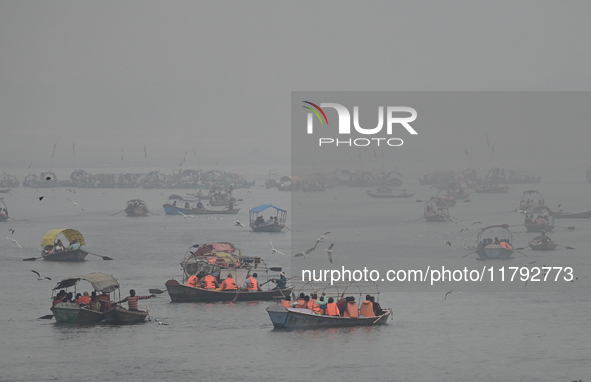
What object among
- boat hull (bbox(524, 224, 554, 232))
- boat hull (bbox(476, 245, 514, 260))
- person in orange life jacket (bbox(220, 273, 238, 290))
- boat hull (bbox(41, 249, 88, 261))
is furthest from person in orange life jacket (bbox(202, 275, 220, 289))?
boat hull (bbox(524, 224, 554, 232))

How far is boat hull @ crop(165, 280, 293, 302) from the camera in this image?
55.8 metres

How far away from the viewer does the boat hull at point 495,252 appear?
89500 mm

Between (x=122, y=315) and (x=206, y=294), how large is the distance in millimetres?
9091

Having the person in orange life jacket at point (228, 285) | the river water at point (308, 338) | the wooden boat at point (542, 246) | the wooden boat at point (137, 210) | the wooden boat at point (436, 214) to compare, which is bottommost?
the river water at point (308, 338)

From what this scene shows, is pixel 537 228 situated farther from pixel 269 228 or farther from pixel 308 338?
pixel 308 338

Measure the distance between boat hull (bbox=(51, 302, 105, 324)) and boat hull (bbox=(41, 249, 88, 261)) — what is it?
36.9 meters

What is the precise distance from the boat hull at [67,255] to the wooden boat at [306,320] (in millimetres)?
42937

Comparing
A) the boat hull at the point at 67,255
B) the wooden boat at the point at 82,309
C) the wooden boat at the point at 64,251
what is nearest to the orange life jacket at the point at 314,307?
the wooden boat at the point at 82,309

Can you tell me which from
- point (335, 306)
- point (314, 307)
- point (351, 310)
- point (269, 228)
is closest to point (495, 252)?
point (351, 310)

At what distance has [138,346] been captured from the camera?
44688 millimetres

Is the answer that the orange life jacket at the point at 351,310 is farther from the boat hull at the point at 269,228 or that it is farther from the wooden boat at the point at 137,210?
the wooden boat at the point at 137,210

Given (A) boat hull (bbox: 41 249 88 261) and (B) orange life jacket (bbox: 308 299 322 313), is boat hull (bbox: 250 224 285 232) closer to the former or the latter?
(A) boat hull (bbox: 41 249 88 261)

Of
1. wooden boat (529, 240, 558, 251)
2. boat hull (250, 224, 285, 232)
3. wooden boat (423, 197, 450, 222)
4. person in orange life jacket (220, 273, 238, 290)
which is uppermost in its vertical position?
wooden boat (423, 197, 450, 222)

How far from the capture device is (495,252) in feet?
296
